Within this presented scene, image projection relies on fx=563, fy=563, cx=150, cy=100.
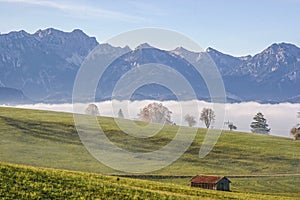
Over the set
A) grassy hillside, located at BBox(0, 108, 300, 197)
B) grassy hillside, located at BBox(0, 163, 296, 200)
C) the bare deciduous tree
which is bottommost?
grassy hillside, located at BBox(0, 163, 296, 200)

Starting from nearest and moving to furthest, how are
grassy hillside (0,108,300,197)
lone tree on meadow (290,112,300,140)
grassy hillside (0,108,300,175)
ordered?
grassy hillside (0,108,300,197)
grassy hillside (0,108,300,175)
lone tree on meadow (290,112,300,140)

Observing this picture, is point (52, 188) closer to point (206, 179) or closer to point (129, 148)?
point (206, 179)

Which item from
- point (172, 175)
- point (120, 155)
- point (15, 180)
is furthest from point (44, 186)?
point (120, 155)

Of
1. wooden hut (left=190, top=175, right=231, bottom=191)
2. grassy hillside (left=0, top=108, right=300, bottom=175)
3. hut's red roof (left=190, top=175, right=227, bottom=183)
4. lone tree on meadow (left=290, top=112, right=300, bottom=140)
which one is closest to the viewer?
wooden hut (left=190, top=175, right=231, bottom=191)

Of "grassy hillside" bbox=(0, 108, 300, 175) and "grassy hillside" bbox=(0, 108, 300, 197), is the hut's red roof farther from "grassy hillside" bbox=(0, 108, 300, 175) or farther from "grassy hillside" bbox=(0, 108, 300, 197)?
"grassy hillside" bbox=(0, 108, 300, 175)

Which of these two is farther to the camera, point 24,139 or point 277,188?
point 24,139

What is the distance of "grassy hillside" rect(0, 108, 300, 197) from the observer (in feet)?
357

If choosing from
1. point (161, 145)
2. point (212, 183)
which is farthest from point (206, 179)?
point (161, 145)

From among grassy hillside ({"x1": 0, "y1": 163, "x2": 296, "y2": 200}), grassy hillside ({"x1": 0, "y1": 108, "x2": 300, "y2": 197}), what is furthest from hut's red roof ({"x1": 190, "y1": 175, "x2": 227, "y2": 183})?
grassy hillside ({"x1": 0, "y1": 163, "x2": 296, "y2": 200})

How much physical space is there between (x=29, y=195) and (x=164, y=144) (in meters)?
104

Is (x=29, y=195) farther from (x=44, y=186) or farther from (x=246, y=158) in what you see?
(x=246, y=158)

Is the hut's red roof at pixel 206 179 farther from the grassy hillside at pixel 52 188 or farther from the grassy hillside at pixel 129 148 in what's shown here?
the grassy hillside at pixel 52 188

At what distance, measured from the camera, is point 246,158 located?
131 meters

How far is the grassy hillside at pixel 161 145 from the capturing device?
109 metres
